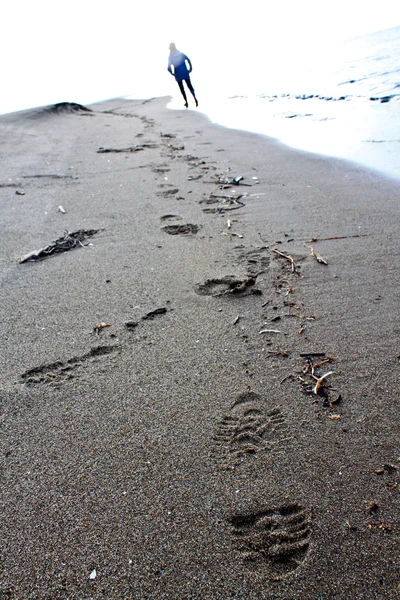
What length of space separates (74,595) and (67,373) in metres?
0.85

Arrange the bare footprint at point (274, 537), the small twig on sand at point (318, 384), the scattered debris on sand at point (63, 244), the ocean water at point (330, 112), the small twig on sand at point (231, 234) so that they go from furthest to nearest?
the ocean water at point (330, 112)
the small twig on sand at point (231, 234)
the scattered debris on sand at point (63, 244)
the small twig on sand at point (318, 384)
the bare footprint at point (274, 537)

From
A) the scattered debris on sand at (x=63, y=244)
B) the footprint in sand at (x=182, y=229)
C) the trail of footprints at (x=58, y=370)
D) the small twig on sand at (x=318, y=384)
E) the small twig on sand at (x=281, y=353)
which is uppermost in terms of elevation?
the scattered debris on sand at (x=63, y=244)

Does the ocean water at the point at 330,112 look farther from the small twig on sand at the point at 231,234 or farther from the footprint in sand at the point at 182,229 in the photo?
the footprint in sand at the point at 182,229

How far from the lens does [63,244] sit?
2834mm

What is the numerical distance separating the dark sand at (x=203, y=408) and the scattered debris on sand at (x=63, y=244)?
6 cm

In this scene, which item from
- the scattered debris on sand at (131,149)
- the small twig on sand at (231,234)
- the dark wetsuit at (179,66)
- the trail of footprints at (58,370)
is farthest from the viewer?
the dark wetsuit at (179,66)

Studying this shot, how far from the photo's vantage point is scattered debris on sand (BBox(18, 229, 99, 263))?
267 cm

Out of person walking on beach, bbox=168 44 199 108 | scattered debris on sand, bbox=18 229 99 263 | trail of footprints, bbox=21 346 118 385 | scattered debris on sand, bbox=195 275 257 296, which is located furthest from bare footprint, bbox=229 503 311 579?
person walking on beach, bbox=168 44 199 108

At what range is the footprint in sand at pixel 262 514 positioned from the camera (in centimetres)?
106

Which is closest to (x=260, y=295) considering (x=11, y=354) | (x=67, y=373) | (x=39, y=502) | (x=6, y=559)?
(x=67, y=373)

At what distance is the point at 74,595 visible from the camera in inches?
39.5

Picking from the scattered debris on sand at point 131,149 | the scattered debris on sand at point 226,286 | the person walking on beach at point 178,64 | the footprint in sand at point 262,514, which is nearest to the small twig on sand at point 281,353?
the footprint in sand at point 262,514

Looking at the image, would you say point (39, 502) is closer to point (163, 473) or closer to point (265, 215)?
point (163, 473)

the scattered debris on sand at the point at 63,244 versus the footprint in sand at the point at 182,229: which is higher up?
the scattered debris on sand at the point at 63,244
